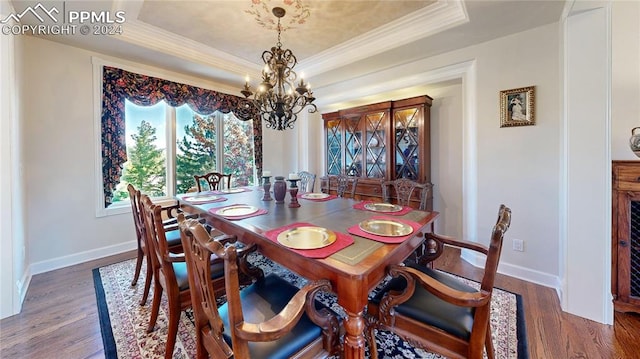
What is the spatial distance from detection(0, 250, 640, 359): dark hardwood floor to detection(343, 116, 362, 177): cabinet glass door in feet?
7.52

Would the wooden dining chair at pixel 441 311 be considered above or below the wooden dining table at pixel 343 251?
below

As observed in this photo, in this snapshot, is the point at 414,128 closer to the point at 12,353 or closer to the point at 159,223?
the point at 159,223

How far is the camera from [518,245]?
8.29ft

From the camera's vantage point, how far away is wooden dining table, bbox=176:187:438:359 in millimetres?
1027

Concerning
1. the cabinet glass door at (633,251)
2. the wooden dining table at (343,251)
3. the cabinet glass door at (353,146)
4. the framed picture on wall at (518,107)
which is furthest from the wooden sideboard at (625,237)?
the cabinet glass door at (353,146)

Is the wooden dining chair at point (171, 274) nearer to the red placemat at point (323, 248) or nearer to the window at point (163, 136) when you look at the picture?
the red placemat at point (323, 248)

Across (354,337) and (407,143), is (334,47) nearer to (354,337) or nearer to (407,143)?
(407,143)

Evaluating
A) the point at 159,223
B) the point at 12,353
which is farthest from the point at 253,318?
the point at 12,353

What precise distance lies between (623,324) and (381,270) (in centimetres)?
207

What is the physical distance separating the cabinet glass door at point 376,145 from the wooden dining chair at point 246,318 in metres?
2.69

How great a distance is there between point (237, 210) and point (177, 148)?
2.41 metres

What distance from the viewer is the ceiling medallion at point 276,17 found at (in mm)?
2355

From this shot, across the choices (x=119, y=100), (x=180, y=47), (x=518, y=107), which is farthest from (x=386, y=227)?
(x=119, y=100)

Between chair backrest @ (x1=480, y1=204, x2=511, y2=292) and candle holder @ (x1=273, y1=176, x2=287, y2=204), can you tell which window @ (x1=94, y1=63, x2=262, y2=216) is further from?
chair backrest @ (x1=480, y1=204, x2=511, y2=292)
